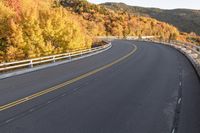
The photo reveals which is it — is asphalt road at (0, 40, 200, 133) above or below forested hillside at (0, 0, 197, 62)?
above

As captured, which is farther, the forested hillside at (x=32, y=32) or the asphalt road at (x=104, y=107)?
the forested hillside at (x=32, y=32)

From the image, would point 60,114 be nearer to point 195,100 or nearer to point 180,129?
point 180,129

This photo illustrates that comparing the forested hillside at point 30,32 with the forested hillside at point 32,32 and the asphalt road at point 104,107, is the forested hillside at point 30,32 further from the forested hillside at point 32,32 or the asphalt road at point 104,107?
the asphalt road at point 104,107

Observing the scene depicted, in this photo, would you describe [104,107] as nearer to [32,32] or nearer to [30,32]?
[32,32]

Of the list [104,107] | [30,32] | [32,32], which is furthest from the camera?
[30,32]

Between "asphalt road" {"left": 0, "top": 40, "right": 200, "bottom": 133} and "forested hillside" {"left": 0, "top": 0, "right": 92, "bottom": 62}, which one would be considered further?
"forested hillside" {"left": 0, "top": 0, "right": 92, "bottom": 62}

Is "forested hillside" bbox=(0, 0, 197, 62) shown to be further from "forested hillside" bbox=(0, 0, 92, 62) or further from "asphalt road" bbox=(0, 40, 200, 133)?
"asphalt road" bbox=(0, 40, 200, 133)

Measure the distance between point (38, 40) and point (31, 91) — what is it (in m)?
48.6

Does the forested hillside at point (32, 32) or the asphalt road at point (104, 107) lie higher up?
the asphalt road at point (104, 107)

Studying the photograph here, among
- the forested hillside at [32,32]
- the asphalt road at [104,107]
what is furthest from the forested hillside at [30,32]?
the asphalt road at [104,107]

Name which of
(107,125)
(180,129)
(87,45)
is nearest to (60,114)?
(107,125)

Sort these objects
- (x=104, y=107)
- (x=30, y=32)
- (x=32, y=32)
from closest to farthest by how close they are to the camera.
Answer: (x=104, y=107) < (x=32, y=32) < (x=30, y=32)

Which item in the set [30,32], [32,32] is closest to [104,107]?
[32,32]

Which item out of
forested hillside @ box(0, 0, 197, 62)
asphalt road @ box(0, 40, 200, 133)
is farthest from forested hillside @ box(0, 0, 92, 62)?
asphalt road @ box(0, 40, 200, 133)
